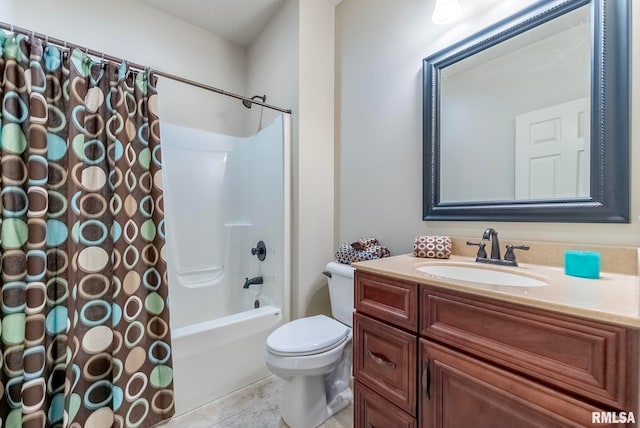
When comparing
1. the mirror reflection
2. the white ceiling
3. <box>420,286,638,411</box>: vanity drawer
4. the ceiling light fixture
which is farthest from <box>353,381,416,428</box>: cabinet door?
the white ceiling

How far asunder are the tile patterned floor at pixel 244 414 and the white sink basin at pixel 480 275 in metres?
0.93

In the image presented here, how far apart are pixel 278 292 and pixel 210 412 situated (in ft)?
2.34

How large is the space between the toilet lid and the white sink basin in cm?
58

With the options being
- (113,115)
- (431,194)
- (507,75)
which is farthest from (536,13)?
(113,115)

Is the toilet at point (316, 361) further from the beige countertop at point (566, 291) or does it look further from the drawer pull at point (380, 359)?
the beige countertop at point (566, 291)

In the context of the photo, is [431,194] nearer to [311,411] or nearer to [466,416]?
[466,416]

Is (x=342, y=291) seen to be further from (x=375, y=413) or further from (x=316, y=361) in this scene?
(x=375, y=413)

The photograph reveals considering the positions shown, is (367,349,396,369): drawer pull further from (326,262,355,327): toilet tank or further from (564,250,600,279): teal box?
(564,250,600,279): teal box

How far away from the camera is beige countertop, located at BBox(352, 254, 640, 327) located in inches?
20.4

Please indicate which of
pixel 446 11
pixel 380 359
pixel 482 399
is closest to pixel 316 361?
pixel 380 359

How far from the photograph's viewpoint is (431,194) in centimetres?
132

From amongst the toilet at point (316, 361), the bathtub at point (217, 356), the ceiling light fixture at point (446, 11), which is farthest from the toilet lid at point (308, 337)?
the ceiling light fixture at point (446, 11)

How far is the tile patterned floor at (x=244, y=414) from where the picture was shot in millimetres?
1291

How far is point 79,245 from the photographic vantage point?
1.11m
